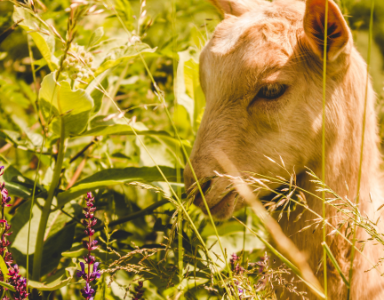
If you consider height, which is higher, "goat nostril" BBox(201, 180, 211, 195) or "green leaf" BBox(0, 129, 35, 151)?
"green leaf" BBox(0, 129, 35, 151)

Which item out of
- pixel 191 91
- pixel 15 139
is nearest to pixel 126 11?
pixel 191 91

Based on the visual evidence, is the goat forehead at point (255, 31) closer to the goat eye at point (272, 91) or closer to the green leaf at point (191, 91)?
the goat eye at point (272, 91)

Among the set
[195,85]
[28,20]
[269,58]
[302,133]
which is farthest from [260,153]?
[28,20]

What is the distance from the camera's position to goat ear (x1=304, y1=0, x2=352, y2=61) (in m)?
1.40

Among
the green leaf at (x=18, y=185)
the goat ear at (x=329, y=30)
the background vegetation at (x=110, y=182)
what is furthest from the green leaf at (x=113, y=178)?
the goat ear at (x=329, y=30)

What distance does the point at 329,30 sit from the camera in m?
1.48

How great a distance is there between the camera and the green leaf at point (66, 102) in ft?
4.37

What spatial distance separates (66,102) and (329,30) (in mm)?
1061

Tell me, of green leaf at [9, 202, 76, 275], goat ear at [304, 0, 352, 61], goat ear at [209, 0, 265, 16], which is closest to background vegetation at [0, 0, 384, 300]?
green leaf at [9, 202, 76, 275]

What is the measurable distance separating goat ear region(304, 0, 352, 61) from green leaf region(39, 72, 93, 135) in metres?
0.90

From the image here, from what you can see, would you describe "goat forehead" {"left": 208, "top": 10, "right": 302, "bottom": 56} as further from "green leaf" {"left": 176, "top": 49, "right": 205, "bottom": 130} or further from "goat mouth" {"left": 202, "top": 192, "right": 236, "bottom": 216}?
"goat mouth" {"left": 202, "top": 192, "right": 236, "bottom": 216}

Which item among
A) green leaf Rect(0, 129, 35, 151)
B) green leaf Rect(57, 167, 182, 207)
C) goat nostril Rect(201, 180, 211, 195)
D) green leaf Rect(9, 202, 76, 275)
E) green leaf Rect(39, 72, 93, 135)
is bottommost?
green leaf Rect(9, 202, 76, 275)

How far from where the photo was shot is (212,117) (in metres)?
1.67

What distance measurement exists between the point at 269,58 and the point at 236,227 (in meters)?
1.02
